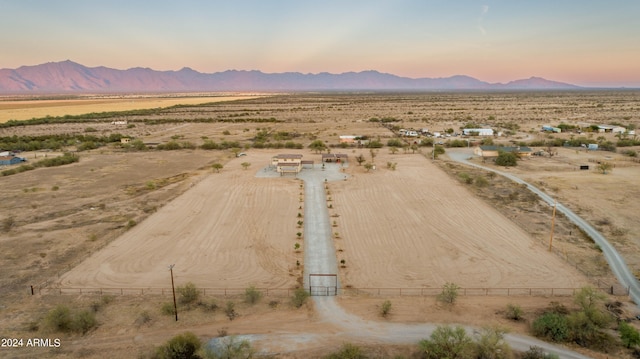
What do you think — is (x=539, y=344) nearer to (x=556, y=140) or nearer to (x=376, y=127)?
(x=556, y=140)

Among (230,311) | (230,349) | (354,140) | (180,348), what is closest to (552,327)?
(230,349)

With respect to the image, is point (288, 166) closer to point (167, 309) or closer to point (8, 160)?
point (167, 309)

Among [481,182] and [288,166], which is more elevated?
[288,166]

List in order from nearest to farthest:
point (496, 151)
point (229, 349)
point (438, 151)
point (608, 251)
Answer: point (229, 349) < point (608, 251) < point (496, 151) < point (438, 151)

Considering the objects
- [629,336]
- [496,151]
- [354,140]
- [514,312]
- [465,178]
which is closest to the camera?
[629,336]

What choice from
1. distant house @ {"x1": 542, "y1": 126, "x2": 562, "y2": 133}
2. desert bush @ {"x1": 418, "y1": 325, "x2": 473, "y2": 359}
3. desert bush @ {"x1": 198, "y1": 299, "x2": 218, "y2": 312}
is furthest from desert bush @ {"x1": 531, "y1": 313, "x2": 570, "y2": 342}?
distant house @ {"x1": 542, "y1": 126, "x2": 562, "y2": 133}

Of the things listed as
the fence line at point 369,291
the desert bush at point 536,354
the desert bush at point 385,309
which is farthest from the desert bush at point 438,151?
the desert bush at point 536,354
